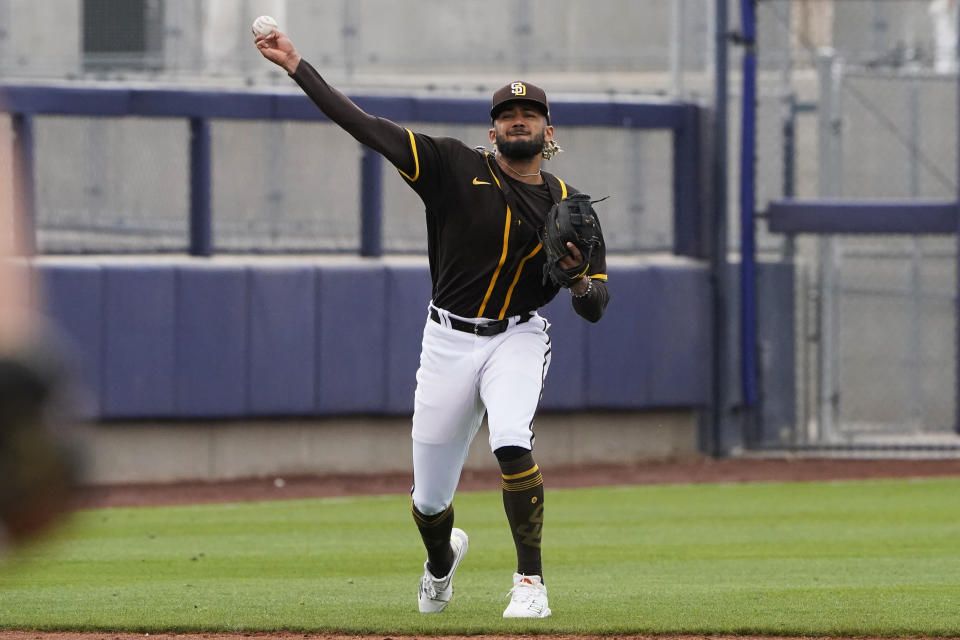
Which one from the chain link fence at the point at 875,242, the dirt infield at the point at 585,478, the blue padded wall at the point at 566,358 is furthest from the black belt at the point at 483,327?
the chain link fence at the point at 875,242

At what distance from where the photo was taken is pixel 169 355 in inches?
459

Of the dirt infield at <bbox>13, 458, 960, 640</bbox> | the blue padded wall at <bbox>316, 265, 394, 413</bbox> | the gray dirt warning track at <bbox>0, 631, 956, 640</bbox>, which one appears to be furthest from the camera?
the blue padded wall at <bbox>316, 265, 394, 413</bbox>

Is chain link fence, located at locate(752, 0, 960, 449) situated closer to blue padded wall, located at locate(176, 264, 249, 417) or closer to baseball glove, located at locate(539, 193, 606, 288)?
blue padded wall, located at locate(176, 264, 249, 417)

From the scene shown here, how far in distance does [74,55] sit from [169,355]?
4284mm

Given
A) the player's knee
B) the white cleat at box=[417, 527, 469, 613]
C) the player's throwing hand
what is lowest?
the white cleat at box=[417, 527, 469, 613]

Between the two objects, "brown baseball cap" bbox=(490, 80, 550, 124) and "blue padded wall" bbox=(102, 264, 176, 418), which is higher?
"brown baseball cap" bbox=(490, 80, 550, 124)

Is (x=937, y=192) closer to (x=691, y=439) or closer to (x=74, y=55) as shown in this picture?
(x=691, y=439)

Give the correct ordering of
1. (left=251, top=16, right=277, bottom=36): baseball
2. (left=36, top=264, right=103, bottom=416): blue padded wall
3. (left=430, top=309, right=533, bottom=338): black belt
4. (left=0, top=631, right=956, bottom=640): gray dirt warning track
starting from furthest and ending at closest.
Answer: (left=36, top=264, right=103, bottom=416): blue padded wall < (left=430, top=309, right=533, bottom=338): black belt < (left=0, top=631, right=956, bottom=640): gray dirt warning track < (left=251, top=16, right=277, bottom=36): baseball

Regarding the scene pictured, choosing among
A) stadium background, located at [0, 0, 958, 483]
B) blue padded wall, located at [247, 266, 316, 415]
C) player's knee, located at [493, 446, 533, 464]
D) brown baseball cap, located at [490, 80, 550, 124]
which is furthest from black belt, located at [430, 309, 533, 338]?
blue padded wall, located at [247, 266, 316, 415]

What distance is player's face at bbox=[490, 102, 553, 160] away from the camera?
5.46 meters

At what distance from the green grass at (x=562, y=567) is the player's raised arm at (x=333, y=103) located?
1.67 m

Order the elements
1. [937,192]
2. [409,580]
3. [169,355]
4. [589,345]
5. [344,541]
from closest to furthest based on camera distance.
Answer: [409,580]
[344,541]
[169,355]
[589,345]
[937,192]

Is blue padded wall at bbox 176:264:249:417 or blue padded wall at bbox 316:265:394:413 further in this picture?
blue padded wall at bbox 316:265:394:413

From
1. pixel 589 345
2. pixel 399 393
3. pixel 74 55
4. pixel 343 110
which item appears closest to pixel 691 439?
pixel 589 345
